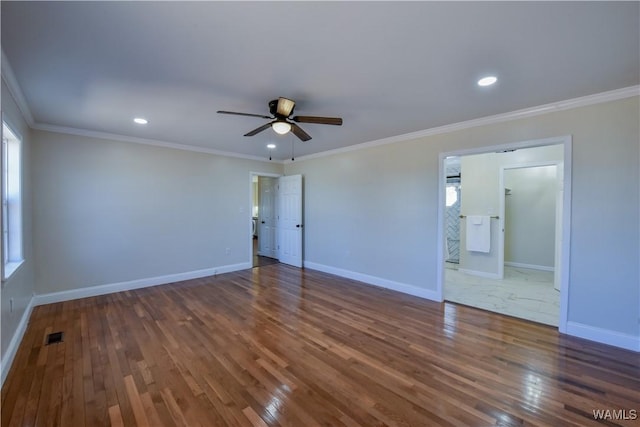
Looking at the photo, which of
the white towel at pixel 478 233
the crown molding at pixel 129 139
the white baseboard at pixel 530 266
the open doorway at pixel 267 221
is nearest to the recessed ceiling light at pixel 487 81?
the white towel at pixel 478 233

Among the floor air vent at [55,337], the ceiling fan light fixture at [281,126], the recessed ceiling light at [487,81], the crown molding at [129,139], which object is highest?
the recessed ceiling light at [487,81]

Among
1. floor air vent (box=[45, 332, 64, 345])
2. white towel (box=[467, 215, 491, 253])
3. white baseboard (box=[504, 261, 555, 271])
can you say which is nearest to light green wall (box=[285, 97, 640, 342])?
white towel (box=[467, 215, 491, 253])

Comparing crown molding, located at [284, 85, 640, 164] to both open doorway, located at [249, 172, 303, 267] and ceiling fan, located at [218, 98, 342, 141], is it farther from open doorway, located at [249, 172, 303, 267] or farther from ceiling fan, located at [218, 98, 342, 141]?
open doorway, located at [249, 172, 303, 267]

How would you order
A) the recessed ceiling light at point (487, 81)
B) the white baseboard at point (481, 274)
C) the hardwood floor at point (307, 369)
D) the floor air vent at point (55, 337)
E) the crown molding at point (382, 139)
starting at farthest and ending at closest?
the white baseboard at point (481, 274) < the floor air vent at point (55, 337) < the crown molding at point (382, 139) < the recessed ceiling light at point (487, 81) < the hardwood floor at point (307, 369)

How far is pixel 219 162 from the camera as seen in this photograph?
543 cm

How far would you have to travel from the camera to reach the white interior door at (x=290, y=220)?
19.8ft

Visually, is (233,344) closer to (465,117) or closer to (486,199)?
(465,117)

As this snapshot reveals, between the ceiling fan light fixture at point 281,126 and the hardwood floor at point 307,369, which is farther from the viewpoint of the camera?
the ceiling fan light fixture at point 281,126

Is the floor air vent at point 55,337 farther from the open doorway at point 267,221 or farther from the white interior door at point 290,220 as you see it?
the open doorway at point 267,221

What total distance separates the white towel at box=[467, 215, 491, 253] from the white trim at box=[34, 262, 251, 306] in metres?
4.77

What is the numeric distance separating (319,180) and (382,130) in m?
2.04

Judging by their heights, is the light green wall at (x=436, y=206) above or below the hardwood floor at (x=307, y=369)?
above

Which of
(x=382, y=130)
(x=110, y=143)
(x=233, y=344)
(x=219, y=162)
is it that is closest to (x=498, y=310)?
(x=382, y=130)

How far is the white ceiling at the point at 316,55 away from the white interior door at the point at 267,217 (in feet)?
12.8
